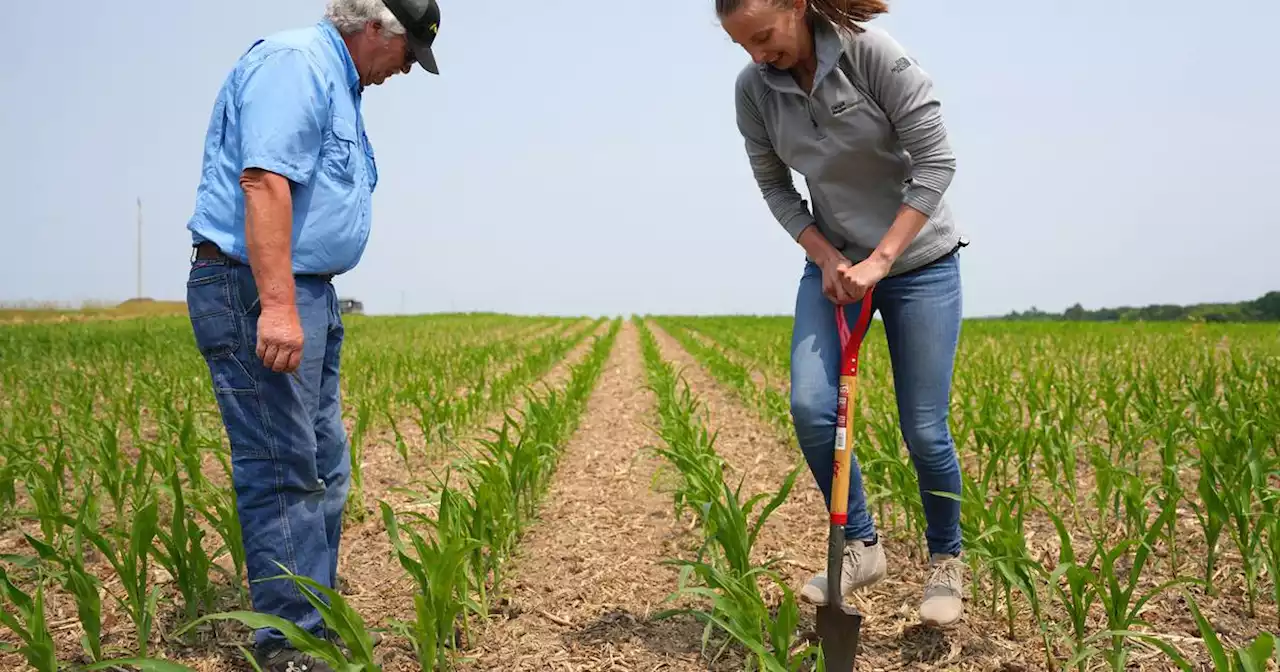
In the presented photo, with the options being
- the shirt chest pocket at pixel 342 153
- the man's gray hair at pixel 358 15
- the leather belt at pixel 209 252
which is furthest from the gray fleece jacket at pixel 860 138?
the leather belt at pixel 209 252

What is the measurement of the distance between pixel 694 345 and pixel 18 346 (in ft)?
33.0

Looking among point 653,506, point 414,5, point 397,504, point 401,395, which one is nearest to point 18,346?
point 401,395

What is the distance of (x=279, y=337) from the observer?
83.4 inches

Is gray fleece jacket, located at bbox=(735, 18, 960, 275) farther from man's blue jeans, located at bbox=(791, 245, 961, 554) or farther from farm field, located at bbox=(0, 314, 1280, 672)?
farm field, located at bbox=(0, 314, 1280, 672)

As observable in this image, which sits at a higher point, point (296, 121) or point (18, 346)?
point (296, 121)

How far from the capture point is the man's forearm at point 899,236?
228 cm

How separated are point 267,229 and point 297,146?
0.23 m

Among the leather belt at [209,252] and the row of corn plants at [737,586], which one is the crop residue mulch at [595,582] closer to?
the row of corn plants at [737,586]

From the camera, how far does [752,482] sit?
16.2 ft

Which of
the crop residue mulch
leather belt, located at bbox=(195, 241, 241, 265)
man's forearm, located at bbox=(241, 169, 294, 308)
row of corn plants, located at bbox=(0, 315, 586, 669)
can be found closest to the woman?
the crop residue mulch

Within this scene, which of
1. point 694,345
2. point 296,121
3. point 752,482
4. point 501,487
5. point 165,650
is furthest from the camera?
point 694,345

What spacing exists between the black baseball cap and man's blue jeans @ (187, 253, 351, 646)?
28.6 inches

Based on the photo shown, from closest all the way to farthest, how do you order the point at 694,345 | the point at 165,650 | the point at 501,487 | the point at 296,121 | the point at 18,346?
the point at 296,121, the point at 165,650, the point at 501,487, the point at 18,346, the point at 694,345

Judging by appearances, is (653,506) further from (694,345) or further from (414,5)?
(694,345)
